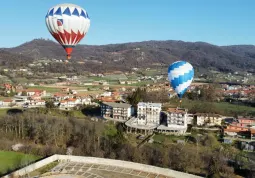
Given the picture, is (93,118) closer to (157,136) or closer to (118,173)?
(157,136)

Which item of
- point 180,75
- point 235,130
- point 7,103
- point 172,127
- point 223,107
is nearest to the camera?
point 180,75

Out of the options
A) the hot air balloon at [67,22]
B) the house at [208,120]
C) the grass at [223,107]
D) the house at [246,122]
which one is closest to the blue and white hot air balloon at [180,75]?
the hot air balloon at [67,22]

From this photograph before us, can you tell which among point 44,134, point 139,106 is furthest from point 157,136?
point 44,134

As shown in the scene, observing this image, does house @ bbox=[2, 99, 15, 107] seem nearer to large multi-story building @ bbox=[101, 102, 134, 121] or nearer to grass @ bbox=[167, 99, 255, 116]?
large multi-story building @ bbox=[101, 102, 134, 121]

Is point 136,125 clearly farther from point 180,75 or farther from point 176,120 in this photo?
point 180,75

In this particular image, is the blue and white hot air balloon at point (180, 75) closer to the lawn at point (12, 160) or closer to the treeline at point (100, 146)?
the treeline at point (100, 146)

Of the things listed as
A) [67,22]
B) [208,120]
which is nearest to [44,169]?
[67,22]
